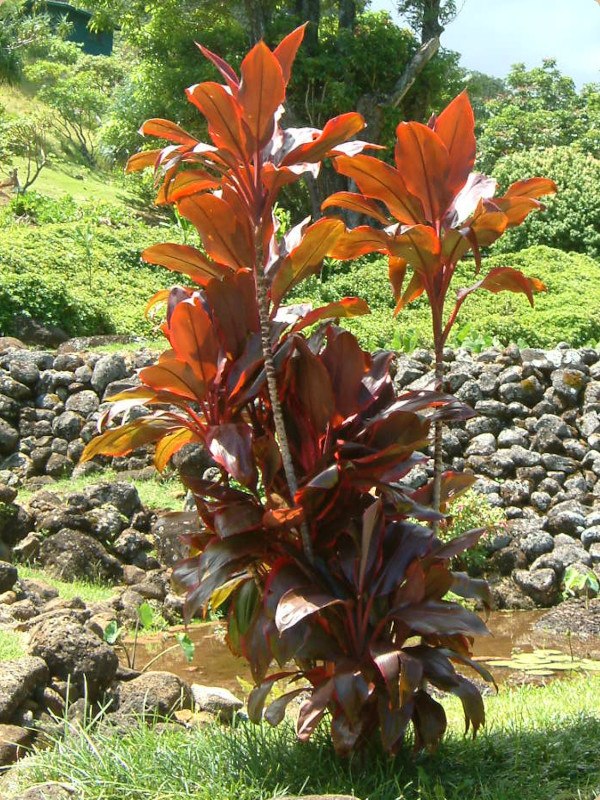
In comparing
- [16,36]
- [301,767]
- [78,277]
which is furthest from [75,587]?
[16,36]

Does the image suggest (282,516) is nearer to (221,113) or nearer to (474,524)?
(221,113)

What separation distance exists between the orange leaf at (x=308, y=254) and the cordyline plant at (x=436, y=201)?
0.15m

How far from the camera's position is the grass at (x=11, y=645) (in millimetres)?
4258

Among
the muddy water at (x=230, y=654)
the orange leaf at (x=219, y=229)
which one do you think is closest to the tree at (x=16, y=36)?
the muddy water at (x=230, y=654)

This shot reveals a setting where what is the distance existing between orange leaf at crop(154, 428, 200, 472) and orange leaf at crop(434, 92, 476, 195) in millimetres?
1107

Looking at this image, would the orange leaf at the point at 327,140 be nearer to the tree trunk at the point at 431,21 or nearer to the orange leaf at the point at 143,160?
the orange leaf at the point at 143,160

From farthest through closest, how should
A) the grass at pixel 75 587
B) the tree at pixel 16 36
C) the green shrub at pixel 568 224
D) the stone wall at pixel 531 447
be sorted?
the tree at pixel 16 36
the green shrub at pixel 568 224
the stone wall at pixel 531 447
the grass at pixel 75 587

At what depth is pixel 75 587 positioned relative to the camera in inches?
256

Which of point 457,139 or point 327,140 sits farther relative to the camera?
point 457,139

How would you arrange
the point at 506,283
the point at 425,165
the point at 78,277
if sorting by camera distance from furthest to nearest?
the point at 78,277, the point at 506,283, the point at 425,165

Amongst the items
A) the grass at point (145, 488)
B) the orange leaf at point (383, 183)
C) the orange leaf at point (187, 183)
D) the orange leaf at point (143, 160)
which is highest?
the orange leaf at point (383, 183)

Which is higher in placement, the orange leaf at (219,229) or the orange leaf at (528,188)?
the orange leaf at (528,188)

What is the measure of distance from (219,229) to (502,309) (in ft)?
27.9

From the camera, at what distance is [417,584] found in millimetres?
2713
